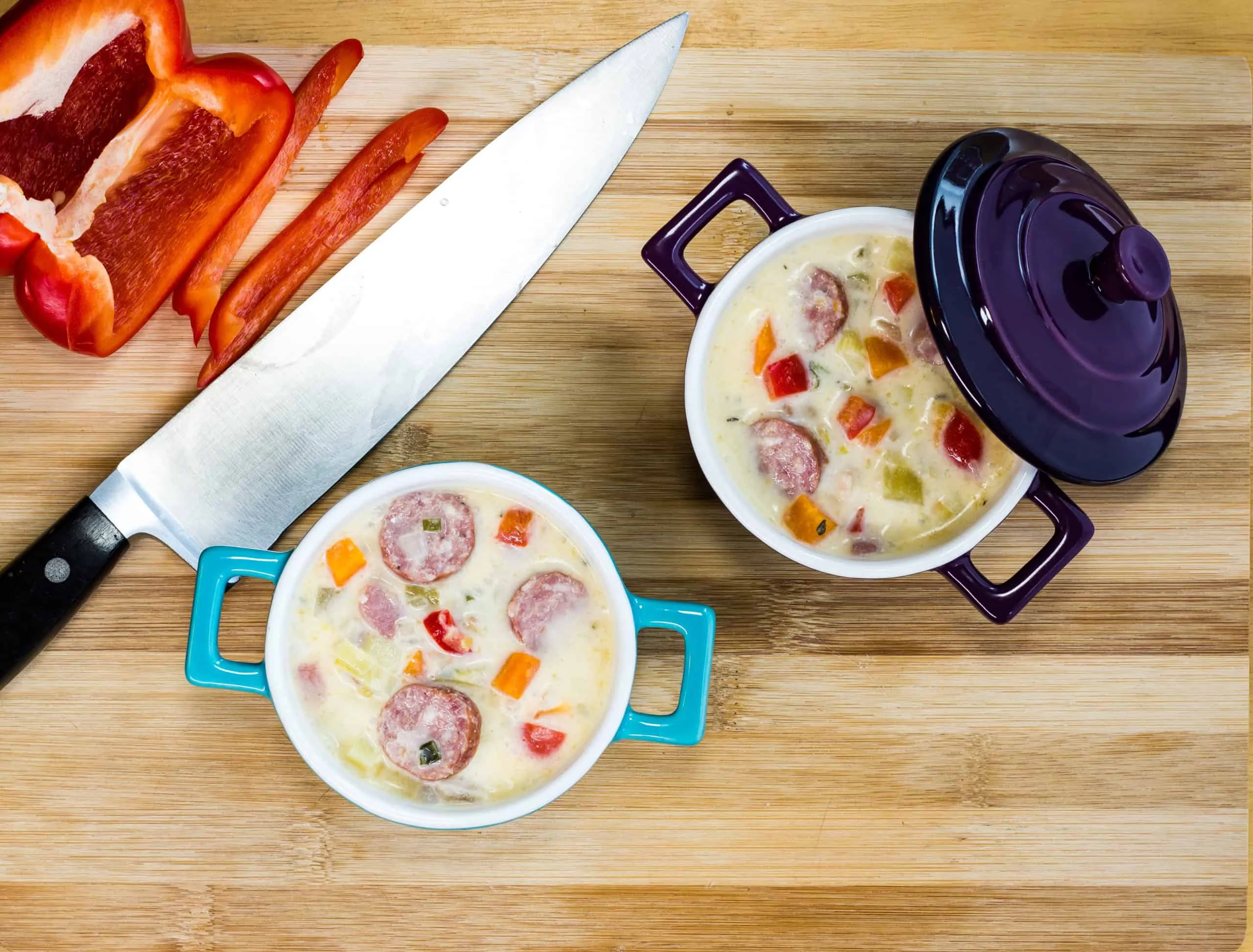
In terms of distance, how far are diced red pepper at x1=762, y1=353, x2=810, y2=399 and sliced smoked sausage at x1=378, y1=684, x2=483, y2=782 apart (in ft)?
2.24

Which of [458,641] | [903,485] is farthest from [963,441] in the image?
[458,641]

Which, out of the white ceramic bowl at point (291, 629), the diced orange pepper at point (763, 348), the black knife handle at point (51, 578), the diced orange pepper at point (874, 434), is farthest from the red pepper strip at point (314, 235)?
the diced orange pepper at point (874, 434)

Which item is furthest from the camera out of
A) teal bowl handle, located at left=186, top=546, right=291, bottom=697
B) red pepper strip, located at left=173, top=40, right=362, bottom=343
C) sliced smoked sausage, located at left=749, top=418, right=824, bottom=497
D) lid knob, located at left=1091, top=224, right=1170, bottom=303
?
red pepper strip, located at left=173, top=40, right=362, bottom=343

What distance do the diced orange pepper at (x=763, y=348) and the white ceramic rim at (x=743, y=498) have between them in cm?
7

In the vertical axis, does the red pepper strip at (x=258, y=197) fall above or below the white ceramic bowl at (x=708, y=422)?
above

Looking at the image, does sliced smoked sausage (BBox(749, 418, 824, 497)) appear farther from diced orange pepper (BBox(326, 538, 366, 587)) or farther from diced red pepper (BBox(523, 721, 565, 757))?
diced orange pepper (BBox(326, 538, 366, 587))

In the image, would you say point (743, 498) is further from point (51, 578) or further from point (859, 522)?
point (51, 578)

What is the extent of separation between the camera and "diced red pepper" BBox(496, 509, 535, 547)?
5.03 ft

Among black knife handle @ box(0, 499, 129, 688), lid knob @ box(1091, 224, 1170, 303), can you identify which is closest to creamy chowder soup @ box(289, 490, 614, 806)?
black knife handle @ box(0, 499, 129, 688)

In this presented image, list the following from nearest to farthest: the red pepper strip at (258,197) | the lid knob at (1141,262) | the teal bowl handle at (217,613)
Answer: the lid knob at (1141,262)
the teal bowl handle at (217,613)
the red pepper strip at (258,197)

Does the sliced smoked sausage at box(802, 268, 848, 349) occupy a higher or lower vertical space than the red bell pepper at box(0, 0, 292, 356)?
lower

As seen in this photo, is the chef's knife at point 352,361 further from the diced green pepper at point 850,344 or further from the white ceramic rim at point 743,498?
the diced green pepper at point 850,344

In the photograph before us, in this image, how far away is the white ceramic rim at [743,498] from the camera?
1556mm

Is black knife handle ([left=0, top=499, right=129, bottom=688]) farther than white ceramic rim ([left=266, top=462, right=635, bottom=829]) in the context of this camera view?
Yes
